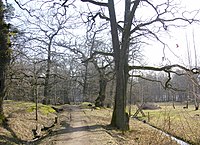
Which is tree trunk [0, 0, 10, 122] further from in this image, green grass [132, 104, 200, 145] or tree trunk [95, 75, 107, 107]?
tree trunk [95, 75, 107, 107]

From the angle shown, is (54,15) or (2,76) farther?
(54,15)

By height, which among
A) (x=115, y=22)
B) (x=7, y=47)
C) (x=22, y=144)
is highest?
(x=115, y=22)

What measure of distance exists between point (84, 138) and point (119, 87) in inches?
223

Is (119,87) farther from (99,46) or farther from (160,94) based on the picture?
A: (160,94)

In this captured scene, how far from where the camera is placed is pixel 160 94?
81875mm

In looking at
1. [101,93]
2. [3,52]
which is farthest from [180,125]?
[101,93]

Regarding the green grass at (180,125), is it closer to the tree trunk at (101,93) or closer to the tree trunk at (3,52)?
the tree trunk at (3,52)

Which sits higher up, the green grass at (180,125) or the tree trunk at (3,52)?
the tree trunk at (3,52)

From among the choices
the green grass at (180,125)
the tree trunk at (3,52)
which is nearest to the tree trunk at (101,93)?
the green grass at (180,125)

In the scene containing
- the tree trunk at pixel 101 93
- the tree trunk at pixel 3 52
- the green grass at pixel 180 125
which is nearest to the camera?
the green grass at pixel 180 125

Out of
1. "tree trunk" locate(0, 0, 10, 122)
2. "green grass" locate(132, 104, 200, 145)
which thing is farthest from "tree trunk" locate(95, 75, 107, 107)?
"tree trunk" locate(0, 0, 10, 122)

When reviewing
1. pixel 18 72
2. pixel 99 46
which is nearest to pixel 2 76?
pixel 18 72

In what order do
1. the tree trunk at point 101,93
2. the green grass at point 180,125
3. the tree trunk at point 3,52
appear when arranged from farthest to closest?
1. the tree trunk at point 101,93
2. the tree trunk at point 3,52
3. the green grass at point 180,125

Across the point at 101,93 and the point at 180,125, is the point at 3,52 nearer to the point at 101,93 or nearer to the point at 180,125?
the point at 180,125
